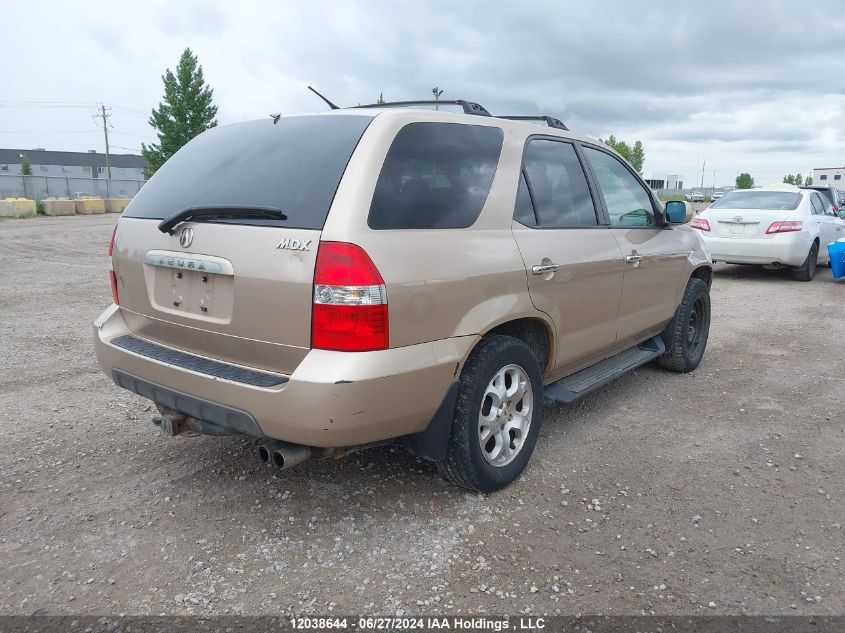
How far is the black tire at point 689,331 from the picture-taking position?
203 inches

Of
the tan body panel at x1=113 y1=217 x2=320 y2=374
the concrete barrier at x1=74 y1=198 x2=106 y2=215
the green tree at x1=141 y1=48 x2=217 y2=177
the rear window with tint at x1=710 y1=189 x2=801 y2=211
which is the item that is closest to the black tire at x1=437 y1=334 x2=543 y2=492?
the tan body panel at x1=113 y1=217 x2=320 y2=374

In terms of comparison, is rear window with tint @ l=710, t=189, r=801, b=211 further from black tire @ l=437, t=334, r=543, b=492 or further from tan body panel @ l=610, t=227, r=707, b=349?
black tire @ l=437, t=334, r=543, b=492

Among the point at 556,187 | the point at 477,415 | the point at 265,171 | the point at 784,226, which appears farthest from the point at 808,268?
the point at 265,171

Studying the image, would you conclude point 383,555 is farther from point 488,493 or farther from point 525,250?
point 525,250

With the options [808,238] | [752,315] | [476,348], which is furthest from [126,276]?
[808,238]

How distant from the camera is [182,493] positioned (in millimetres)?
3289

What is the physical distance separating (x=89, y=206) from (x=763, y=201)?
2966cm

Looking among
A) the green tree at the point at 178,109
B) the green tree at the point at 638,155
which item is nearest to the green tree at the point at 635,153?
the green tree at the point at 638,155

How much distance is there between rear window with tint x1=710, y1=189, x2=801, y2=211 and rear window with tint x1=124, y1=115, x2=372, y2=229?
31.7 feet

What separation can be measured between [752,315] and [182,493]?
279 inches

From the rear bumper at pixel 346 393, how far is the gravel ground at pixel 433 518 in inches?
22.4

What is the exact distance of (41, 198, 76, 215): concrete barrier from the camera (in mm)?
28859

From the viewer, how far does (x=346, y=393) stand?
2.49 metres

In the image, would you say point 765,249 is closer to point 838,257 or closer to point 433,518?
point 838,257
